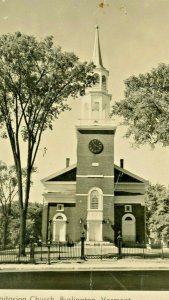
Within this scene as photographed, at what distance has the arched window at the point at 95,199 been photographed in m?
32.7

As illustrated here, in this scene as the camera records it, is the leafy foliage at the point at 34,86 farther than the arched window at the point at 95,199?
No

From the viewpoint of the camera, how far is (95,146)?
3328 cm

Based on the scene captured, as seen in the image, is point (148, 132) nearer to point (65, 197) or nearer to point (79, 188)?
point (79, 188)

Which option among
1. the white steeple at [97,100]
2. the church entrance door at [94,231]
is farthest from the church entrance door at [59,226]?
the white steeple at [97,100]

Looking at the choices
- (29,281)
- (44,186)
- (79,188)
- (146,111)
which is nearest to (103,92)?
(79,188)

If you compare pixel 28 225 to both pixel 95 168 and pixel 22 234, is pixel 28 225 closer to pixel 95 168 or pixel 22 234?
pixel 95 168

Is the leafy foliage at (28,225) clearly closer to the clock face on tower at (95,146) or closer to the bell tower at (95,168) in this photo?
the bell tower at (95,168)

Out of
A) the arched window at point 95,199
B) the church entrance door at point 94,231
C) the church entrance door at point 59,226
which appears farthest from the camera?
the church entrance door at point 59,226

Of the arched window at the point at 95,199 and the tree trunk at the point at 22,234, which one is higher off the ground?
the arched window at the point at 95,199

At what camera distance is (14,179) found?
35.8 meters

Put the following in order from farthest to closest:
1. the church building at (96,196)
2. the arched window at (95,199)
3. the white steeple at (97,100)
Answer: the arched window at (95,199)
the church building at (96,196)
the white steeple at (97,100)

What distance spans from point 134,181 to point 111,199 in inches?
155

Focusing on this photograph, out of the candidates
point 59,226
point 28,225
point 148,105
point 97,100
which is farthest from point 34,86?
point 28,225

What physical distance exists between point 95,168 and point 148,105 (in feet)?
46.2
